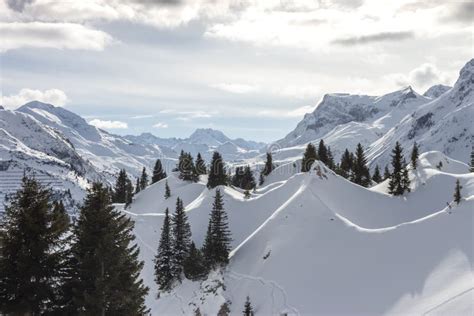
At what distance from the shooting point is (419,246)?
55.9 m

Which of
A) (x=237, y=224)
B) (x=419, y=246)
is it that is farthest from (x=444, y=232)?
(x=237, y=224)

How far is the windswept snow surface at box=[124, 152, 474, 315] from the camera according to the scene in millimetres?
48594

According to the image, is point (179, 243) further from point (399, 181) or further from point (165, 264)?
→ point (399, 181)

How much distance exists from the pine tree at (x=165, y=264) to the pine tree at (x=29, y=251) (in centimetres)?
5230

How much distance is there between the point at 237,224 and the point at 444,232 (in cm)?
4370

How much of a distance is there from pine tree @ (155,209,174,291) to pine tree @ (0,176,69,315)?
2059 inches

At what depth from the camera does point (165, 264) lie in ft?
253

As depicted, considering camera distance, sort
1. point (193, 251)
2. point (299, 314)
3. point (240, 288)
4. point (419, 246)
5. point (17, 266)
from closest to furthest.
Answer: point (17, 266) < point (299, 314) < point (419, 246) < point (240, 288) < point (193, 251)

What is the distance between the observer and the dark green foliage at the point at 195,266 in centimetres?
7219

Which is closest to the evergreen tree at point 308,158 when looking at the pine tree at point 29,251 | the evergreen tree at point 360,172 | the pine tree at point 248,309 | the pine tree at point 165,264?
the evergreen tree at point 360,172

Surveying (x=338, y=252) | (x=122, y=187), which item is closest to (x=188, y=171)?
(x=122, y=187)

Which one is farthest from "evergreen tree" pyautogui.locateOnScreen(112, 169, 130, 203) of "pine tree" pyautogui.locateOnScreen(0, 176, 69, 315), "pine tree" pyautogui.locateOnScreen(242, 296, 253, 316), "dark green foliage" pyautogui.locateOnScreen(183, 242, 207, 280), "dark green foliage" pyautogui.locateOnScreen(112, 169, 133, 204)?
"pine tree" pyautogui.locateOnScreen(0, 176, 69, 315)

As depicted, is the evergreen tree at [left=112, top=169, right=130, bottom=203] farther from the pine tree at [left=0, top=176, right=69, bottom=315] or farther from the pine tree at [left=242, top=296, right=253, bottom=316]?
the pine tree at [left=0, top=176, right=69, bottom=315]

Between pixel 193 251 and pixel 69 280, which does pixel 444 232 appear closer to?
pixel 193 251
